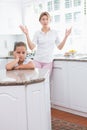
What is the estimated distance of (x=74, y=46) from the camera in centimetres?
433

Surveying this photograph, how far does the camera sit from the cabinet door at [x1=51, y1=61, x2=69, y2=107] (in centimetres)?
373

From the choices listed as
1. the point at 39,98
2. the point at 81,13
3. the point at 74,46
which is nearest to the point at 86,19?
the point at 81,13

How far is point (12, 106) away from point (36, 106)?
0.21m

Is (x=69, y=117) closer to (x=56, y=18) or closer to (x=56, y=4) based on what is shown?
(x=56, y=18)

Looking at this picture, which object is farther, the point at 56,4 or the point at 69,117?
the point at 56,4

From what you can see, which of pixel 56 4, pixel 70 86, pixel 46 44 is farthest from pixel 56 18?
pixel 70 86

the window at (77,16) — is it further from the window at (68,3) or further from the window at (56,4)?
the window at (56,4)

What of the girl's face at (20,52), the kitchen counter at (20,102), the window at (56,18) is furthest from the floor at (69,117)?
the window at (56,18)

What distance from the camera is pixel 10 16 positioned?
15.4 ft

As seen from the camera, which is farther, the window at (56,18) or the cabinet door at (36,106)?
the window at (56,18)

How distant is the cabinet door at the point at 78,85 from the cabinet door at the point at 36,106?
1338 millimetres

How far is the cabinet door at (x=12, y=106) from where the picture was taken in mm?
2016

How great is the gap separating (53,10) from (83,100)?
6.11ft

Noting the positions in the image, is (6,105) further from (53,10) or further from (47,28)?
(53,10)
